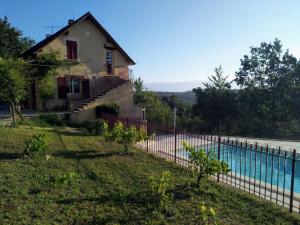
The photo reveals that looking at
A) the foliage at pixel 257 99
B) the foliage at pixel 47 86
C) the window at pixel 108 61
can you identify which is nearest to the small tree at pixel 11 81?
the foliage at pixel 47 86

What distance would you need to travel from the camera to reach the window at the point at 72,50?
24500 mm

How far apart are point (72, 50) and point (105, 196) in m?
19.0

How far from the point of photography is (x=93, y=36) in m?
25.7

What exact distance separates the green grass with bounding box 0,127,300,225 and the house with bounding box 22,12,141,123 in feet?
36.8

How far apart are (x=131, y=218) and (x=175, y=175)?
339cm

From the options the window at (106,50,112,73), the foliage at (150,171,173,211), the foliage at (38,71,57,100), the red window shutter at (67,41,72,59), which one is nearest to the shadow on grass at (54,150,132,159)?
the foliage at (150,171,173,211)

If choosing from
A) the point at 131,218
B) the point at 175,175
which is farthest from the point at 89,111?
the point at 131,218

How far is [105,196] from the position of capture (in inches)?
304

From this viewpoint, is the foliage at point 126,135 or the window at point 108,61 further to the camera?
the window at point 108,61

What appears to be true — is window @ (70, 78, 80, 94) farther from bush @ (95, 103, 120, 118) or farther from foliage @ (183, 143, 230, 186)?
foliage @ (183, 143, 230, 186)

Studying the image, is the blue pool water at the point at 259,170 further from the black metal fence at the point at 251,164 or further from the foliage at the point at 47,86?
the foliage at the point at 47,86

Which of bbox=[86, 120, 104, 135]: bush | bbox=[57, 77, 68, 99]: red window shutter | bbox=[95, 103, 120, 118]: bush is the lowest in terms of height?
bbox=[86, 120, 104, 135]: bush

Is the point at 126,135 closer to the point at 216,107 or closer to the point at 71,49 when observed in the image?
the point at 71,49

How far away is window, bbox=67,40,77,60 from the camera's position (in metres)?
24.5
